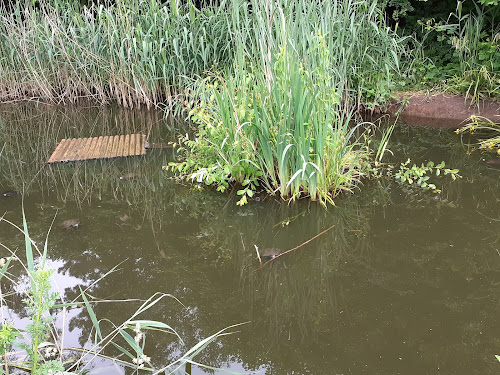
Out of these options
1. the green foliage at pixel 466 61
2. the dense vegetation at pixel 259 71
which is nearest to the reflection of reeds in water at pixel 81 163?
the dense vegetation at pixel 259 71

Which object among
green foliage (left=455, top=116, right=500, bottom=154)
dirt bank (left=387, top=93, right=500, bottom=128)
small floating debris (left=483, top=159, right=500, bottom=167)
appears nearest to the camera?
small floating debris (left=483, top=159, right=500, bottom=167)

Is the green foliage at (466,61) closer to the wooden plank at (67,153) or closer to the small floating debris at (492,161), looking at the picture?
the small floating debris at (492,161)

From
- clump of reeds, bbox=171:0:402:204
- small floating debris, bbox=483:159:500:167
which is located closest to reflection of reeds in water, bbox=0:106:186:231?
clump of reeds, bbox=171:0:402:204

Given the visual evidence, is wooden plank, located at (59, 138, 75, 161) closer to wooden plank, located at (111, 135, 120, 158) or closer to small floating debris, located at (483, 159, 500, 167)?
wooden plank, located at (111, 135, 120, 158)

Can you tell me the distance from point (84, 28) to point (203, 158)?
3438 mm

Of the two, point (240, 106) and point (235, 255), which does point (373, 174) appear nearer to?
point (240, 106)

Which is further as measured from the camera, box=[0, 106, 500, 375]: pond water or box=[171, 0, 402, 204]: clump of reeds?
box=[171, 0, 402, 204]: clump of reeds

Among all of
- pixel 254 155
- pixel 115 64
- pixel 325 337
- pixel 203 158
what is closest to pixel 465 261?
pixel 325 337

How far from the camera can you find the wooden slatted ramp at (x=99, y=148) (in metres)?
4.17

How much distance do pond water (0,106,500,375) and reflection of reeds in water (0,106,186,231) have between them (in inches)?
1.0

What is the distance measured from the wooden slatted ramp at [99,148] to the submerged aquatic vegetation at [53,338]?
5.52 ft

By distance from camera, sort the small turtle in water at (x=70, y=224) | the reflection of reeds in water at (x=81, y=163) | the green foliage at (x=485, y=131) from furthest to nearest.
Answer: the green foliage at (x=485, y=131), the reflection of reeds in water at (x=81, y=163), the small turtle in water at (x=70, y=224)

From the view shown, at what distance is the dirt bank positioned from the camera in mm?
4703

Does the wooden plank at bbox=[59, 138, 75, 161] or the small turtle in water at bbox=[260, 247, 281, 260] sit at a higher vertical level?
the small turtle in water at bbox=[260, 247, 281, 260]
